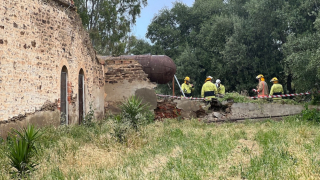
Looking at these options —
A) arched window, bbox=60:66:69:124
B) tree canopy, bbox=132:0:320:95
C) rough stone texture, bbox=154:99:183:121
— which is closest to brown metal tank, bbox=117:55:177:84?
rough stone texture, bbox=154:99:183:121

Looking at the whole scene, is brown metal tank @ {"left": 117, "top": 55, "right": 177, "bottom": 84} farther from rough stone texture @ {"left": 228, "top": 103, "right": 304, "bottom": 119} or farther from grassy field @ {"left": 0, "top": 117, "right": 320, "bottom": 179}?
grassy field @ {"left": 0, "top": 117, "right": 320, "bottom": 179}

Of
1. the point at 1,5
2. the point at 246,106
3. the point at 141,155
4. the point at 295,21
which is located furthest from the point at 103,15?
the point at 141,155

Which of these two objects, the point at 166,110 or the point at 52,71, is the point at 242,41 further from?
the point at 52,71

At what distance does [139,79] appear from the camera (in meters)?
12.8

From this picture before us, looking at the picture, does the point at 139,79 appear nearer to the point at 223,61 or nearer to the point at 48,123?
the point at 48,123

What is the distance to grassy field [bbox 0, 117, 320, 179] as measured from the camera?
190 inches

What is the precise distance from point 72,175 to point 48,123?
4181 mm

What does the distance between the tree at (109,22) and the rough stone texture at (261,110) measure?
14298 millimetres

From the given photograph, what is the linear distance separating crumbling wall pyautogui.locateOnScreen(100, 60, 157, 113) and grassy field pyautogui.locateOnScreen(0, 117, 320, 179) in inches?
182

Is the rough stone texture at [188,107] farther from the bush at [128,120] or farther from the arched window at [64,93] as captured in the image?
the arched window at [64,93]

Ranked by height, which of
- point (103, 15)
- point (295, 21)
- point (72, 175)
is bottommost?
point (72, 175)

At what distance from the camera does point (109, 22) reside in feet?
81.9

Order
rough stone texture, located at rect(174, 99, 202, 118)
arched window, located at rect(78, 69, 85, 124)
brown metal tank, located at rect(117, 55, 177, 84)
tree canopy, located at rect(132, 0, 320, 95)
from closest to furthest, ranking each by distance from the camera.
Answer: arched window, located at rect(78, 69, 85, 124), rough stone texture, located at rect(174, 99, 202, 118), brown metal tank, located at rect(117, 55, 177, 84), tree canopy, located at rect(132, 0, 320, 95)

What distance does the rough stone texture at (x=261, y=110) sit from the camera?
11734 millimetres
